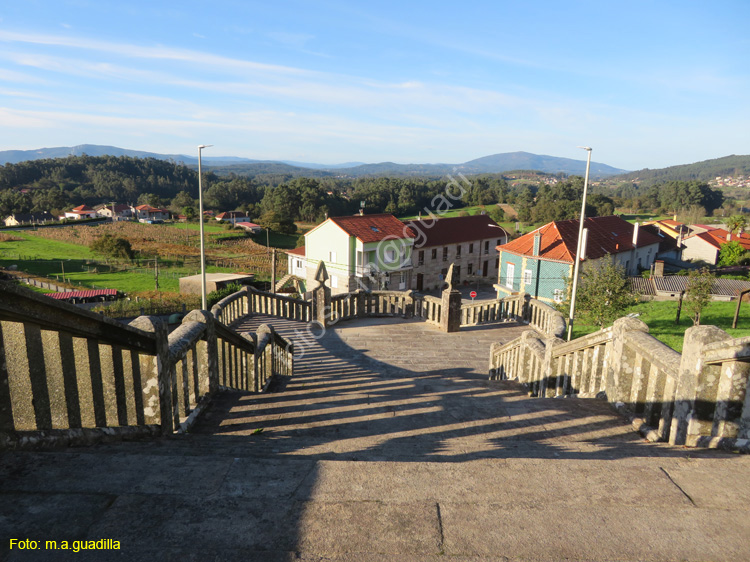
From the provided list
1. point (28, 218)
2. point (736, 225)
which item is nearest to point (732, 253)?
point (736, 225)

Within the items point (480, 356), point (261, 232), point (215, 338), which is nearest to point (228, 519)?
point (215, 338)

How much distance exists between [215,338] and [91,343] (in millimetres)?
2320

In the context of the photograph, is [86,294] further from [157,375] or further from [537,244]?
[157,375]

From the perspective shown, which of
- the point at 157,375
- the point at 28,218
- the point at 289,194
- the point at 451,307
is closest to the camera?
the point at 157,375

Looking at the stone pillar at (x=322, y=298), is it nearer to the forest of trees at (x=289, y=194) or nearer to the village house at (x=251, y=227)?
the forest of trees at (x=289, y=194)

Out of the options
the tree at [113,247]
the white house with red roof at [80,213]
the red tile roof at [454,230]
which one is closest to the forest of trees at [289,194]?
the white house with red roof at [80,213]

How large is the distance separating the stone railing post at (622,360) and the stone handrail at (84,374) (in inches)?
203

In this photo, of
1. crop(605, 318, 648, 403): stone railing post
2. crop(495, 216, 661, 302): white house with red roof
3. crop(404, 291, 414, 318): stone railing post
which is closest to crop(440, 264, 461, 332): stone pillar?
crop(404, 291, 414, 318): stone railing post

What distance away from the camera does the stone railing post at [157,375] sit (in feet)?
14.7

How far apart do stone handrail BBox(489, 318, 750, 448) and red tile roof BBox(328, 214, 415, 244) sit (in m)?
36.9

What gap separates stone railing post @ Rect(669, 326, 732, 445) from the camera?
4508 mm

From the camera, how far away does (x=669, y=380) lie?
→ 4.98 m

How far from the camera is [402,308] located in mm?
15508

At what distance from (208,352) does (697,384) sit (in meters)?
5.44
